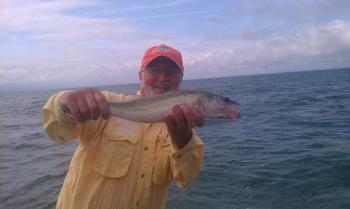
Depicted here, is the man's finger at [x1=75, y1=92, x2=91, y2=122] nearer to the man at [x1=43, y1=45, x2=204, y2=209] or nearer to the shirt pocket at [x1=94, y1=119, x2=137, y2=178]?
the man at [x1=43, y1=45, x2=204, y2=209]

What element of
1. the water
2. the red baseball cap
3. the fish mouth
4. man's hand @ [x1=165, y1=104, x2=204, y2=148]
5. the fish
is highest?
the red baseball cap

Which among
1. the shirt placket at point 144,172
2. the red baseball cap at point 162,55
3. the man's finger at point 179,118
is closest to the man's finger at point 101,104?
the shirt placket at point 144,172

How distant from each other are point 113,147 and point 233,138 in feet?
49.6

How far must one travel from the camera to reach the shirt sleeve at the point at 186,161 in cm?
431

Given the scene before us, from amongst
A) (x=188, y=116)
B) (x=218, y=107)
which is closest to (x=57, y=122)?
(x=188, y=116)

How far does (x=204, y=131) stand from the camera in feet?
73.0

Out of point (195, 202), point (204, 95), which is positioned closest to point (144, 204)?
point (204, 95)

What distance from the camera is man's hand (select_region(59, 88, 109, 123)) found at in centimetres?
379

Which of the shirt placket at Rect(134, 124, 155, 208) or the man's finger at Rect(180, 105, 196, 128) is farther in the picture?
the shirt placket at Rect(134, 124, 155, 208)

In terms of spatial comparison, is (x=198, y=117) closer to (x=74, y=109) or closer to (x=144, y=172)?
(x=144, y=172)

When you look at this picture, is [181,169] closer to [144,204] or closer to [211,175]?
[144,204]

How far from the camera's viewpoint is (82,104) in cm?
380

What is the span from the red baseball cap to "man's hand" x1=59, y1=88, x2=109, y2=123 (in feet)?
4.17

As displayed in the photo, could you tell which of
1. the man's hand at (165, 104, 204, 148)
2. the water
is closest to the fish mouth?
the man's hand at (165, 104, 204, 148)
